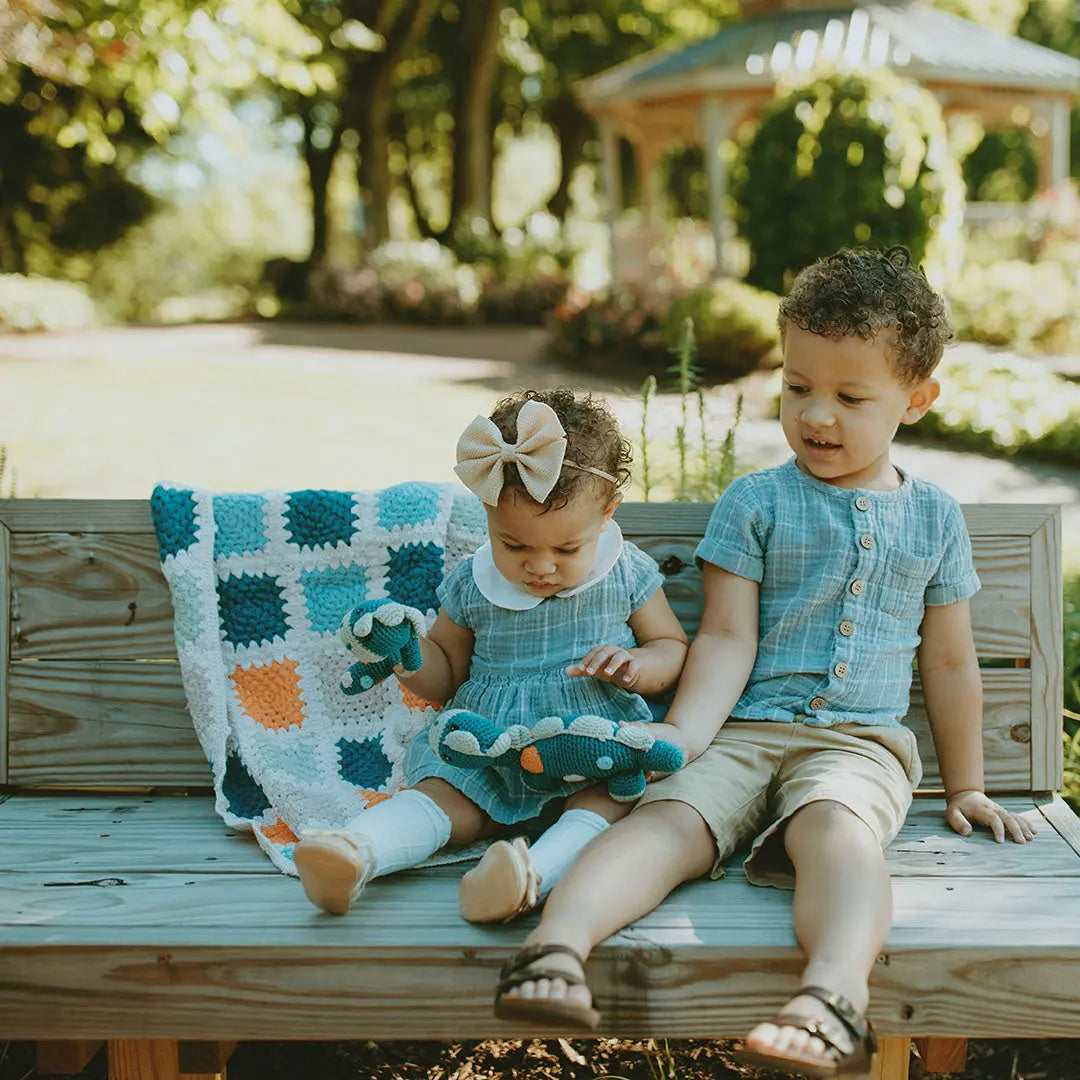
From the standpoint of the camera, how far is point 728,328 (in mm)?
9750

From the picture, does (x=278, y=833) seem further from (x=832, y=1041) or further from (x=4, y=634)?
(x=832, y=1041)

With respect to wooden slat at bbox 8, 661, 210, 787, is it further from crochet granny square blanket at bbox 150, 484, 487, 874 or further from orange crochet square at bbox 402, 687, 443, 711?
orange crochet square at bbox 402, 687, 443, 711

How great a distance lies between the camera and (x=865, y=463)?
7.63ft

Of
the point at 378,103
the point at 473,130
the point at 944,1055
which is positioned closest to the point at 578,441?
the point at 944,1055

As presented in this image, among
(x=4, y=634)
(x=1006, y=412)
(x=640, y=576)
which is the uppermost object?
(x=640, y=576)

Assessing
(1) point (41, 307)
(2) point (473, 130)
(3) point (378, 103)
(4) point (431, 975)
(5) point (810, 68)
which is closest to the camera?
(4) point (431, 975)

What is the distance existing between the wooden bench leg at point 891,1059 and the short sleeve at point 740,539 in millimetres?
837

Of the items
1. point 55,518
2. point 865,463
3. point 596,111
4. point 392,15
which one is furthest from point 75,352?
point 865,463

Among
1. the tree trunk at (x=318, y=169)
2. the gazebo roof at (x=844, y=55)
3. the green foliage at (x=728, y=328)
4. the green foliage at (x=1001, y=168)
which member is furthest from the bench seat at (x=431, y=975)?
the green foliage at (x=1001, y=168)

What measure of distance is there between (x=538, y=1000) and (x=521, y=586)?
2.81 feet

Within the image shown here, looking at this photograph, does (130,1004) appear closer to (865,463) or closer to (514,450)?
(514,450)

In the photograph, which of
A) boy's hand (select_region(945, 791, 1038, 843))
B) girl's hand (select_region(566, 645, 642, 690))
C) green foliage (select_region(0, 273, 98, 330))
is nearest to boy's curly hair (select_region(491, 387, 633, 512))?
girl's hand (select_region(566, 645, 642, 690))

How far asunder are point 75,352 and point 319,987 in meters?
11.9

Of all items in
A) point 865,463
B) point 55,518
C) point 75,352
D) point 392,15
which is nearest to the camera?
point 865,463
